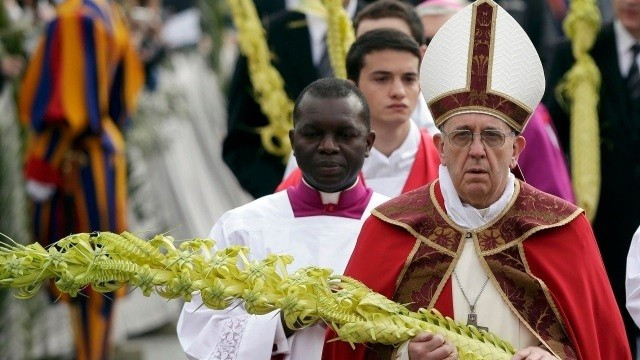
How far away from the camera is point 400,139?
941 cm

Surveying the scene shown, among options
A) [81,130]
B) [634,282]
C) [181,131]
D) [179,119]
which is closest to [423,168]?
[634,282]

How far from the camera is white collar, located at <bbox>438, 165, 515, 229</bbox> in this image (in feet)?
24.6

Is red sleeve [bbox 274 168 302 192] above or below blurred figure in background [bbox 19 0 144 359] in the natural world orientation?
above

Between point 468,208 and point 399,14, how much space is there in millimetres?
2738

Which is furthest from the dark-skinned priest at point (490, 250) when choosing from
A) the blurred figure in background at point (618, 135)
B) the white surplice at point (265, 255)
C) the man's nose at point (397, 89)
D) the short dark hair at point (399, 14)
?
the blurred figure in background at point (618, 135)

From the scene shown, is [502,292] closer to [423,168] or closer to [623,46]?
[423,168]

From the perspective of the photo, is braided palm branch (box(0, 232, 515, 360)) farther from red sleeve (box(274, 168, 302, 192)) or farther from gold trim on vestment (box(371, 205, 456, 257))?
red sleeve (box(274, 168, 302, 192))

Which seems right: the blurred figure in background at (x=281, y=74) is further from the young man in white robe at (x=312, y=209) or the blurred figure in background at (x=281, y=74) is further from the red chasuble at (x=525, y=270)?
the red chasuble at (x=525, y=270)

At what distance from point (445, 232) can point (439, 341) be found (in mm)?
503

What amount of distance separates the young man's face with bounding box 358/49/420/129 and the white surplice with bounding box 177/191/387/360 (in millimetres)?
731

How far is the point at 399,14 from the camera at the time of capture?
1012 centimetres

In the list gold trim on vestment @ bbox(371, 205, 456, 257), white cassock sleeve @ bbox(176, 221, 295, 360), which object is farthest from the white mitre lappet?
white cassock sleeve @ bbox(176, 221, 295, 360)

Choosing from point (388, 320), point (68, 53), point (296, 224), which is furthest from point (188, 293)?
point (68, 53)

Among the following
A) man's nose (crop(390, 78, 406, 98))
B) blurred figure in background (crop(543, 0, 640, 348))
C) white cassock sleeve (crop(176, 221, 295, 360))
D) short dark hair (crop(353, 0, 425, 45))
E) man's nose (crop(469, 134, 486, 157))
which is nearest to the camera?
man's nose (crop(469, 134, 486, 157))
